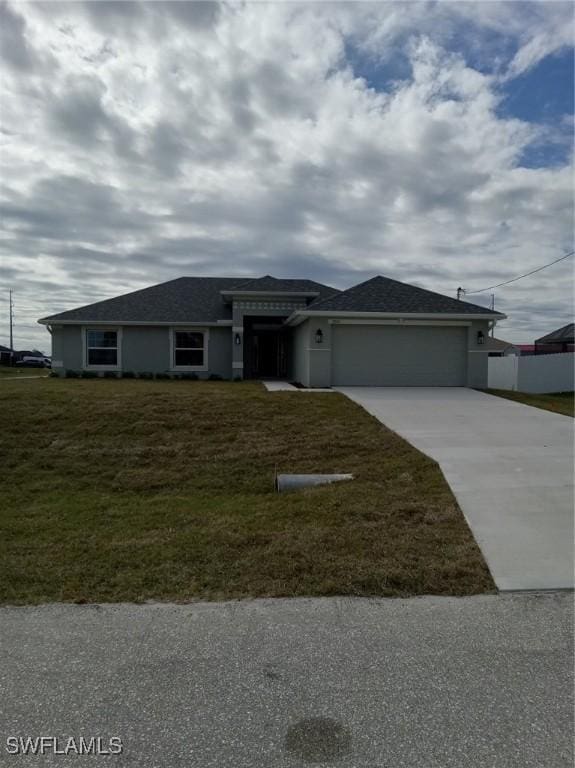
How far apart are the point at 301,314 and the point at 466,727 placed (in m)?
13.4

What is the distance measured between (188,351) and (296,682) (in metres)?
17.9

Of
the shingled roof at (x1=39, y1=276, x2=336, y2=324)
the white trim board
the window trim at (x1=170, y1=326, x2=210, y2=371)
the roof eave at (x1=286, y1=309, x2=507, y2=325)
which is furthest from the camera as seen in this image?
the window trim at (x1=170, y1=326, x2=210, y2=371)

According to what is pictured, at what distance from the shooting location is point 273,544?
15.8ft

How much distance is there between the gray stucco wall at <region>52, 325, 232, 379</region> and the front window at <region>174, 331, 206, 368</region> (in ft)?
0.98

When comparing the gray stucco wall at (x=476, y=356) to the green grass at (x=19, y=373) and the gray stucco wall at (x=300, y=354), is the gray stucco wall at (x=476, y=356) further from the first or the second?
the green grass at (x=19, y=373)

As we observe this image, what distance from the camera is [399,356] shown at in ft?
51.5

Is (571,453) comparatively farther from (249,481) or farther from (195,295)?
(195,295)

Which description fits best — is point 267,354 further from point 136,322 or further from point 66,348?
point 66,348


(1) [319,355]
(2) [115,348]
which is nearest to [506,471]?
(1) [319,355]

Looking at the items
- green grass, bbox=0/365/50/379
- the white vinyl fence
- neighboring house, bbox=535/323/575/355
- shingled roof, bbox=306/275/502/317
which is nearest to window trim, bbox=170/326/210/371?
shingled roof, bbox=306/275/502/317

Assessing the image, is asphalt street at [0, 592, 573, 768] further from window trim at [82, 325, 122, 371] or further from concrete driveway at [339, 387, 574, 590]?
window trim at [82, 325, 122, 371]

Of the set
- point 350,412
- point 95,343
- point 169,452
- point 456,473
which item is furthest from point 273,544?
point 95,343

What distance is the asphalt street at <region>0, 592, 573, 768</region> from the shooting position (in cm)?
235

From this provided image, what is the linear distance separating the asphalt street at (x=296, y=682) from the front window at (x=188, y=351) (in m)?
16.7
